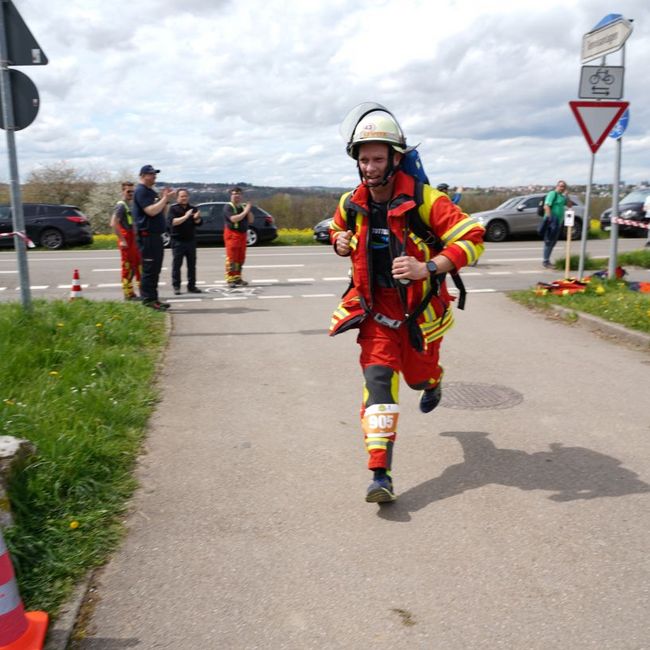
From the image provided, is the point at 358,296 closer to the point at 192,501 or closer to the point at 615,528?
the point at 192,501

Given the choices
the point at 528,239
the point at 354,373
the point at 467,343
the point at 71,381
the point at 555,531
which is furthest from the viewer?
the point at 528,239

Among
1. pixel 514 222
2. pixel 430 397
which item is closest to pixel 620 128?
pixel 430 397

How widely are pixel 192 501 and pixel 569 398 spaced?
331 cm

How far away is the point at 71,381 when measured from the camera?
223 inches

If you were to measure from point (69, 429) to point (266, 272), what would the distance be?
11856 mm

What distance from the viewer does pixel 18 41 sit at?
6.90 m

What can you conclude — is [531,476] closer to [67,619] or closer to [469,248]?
[469,248]

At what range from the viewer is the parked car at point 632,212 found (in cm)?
2434

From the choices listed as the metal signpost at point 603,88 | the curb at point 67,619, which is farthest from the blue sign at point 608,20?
the curb at point 67,619

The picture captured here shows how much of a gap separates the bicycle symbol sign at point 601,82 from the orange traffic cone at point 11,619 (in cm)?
985

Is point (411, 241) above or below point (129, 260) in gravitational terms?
above


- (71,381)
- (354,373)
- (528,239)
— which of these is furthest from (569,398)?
(528,239)

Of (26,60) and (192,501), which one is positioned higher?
(26,60)

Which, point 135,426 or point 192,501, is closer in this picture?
point 192,501
